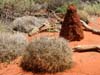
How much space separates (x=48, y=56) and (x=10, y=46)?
1453 millimetres

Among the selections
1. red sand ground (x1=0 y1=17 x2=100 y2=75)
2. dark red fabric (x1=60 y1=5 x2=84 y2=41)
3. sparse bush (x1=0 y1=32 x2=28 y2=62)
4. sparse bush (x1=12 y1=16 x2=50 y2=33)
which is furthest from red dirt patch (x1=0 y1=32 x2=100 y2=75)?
sparse bush (x1=12 y1=16 x2=50 y2=33)

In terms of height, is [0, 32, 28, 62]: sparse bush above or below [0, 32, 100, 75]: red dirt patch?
above

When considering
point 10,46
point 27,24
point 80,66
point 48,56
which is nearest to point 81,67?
point 80,66

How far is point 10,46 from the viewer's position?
7.77 meters

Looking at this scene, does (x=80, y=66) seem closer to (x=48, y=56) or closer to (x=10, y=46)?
(x=48, y=56)

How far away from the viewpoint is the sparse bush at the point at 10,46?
301 inches

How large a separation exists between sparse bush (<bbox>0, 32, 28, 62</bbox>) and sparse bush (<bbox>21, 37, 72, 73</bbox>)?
65cm

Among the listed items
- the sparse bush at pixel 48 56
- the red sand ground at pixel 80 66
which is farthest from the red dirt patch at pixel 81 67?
the sparse bush at pixel 48 56

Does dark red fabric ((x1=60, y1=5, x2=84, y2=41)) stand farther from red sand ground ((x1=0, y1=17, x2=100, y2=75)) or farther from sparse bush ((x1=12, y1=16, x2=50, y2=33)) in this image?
sparse bush ((x1=12, y1=16, x2=50, y2=33))

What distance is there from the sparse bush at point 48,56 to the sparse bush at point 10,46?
65 centimetres

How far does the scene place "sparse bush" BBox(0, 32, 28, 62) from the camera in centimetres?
765

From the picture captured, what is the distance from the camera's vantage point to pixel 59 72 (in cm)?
673

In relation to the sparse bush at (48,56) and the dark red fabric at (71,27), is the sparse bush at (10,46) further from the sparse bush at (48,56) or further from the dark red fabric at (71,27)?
the dark red fabric at (71,27)

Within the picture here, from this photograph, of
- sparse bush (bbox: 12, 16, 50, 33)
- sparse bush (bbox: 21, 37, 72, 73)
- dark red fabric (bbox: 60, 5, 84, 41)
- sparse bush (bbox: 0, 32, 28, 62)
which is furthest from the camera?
sparse bush (bbox: 12, 16, 50, 33)
